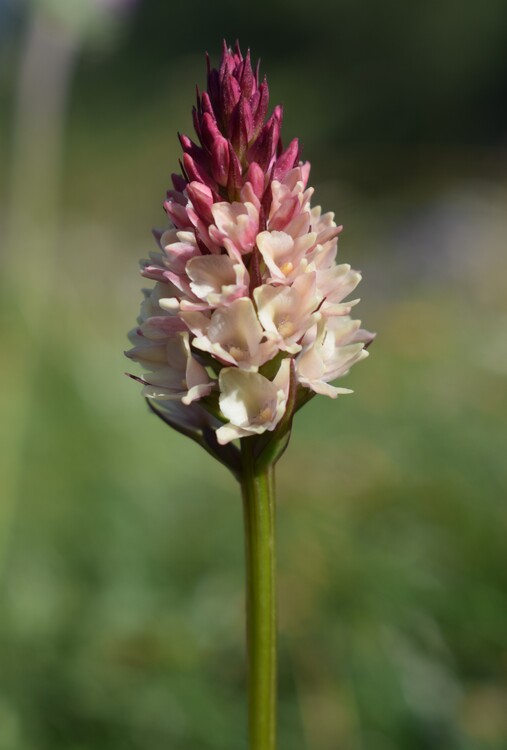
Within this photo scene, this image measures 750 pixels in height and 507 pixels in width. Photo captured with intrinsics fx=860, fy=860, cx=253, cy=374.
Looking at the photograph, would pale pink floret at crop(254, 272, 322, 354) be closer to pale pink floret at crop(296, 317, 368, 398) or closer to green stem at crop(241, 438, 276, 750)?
pale pink floret at crop(296, 317, 368, 398)

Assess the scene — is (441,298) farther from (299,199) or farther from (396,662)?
(299,199)

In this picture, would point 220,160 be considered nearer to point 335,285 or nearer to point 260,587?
point 335,285

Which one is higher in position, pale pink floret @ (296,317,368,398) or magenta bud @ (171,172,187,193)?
magenta bud @ (171,172,187,193)

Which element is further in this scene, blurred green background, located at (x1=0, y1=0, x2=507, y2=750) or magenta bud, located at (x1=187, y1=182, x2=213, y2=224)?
blurred green background, located at (x1=0, y1=0, x2=507, y2=750)

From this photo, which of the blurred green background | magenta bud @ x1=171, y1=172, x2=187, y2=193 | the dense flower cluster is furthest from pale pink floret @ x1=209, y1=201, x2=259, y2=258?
the blurred green background

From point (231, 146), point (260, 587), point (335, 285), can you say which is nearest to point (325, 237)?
point (335, 285)

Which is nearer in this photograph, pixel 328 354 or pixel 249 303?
pixel 249 303
